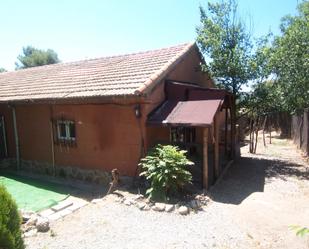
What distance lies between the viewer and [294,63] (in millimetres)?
11578

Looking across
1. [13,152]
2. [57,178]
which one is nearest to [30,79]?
[13,152]

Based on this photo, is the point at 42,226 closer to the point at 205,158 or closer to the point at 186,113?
the point at 205,158

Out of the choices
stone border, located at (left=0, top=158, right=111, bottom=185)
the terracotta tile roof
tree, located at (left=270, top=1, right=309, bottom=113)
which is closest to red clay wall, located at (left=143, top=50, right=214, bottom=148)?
the terracotta tile roof

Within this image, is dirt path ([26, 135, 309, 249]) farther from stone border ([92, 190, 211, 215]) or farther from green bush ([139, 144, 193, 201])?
green bush ([139, 144, 193, 201])

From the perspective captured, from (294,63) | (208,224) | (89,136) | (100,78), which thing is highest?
(294,63)

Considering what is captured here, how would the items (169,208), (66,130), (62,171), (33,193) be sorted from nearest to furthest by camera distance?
(169,208) < (33,193) < (66,130) < (62,171)

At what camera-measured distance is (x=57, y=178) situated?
1188 cm

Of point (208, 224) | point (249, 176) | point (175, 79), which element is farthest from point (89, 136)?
point (249, 176)

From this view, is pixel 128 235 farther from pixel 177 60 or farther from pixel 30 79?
pixel 30 79

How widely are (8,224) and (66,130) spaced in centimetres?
769

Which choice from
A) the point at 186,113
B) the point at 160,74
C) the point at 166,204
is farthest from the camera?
the point at 160,74

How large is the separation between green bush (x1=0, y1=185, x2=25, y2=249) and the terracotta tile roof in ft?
17.7

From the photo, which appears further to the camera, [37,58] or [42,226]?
[37,58]

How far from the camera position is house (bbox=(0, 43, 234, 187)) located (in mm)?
9703
